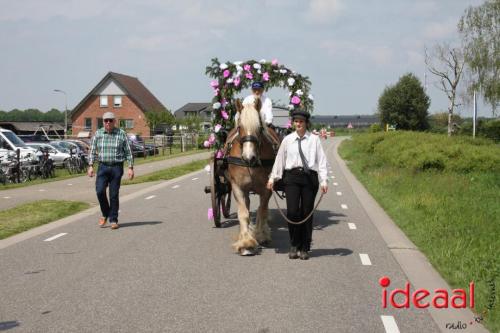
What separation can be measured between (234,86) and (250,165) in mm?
3151

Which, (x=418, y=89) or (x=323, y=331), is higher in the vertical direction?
(x=418, y=89)

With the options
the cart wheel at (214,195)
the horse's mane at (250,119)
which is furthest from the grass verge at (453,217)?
the cart wheel at (214,195)

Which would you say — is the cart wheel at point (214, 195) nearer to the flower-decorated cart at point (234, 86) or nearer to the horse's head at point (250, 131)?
the flower-decorated cart at point (234, 86)

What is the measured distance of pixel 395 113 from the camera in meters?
71.8

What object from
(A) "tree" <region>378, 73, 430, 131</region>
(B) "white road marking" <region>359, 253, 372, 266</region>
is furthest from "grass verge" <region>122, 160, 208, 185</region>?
(A) "tree" <region>378, 73, 430, 131</region>

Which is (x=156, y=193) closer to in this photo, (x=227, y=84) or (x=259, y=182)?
(x=227, y=84)

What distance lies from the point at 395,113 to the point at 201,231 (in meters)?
64.8

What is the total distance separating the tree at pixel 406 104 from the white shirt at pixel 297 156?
65.4 m

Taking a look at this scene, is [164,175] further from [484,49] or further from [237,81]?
[484,49]

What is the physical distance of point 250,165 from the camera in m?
7.95

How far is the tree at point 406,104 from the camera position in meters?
71.4

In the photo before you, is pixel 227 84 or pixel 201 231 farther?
pixel 227 84

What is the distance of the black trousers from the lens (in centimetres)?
774

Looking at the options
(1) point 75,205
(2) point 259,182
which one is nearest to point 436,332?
(2) point 259,182
